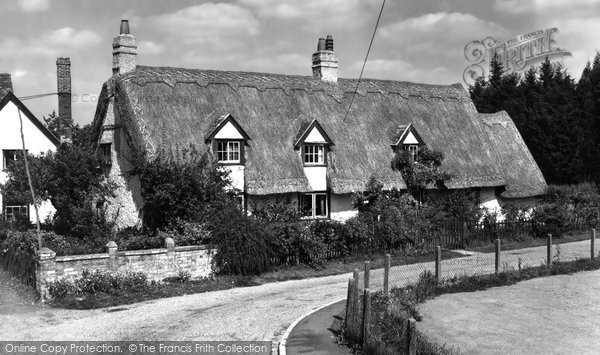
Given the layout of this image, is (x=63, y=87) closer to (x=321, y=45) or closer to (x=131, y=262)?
(x=321, y=45)

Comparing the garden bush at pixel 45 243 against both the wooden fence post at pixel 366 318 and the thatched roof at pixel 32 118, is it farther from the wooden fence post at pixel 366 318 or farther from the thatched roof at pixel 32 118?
the thatched roof at pixel 32 118

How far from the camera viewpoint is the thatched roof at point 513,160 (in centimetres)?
3405

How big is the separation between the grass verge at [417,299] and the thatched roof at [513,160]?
10478mm

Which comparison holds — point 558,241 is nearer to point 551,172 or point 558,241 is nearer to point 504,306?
point 504,306

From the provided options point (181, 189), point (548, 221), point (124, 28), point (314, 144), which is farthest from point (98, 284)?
point (548, 221)

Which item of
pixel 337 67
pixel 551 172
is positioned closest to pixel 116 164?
pixel 337 67

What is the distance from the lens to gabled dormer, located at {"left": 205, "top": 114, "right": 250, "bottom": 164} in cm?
2678

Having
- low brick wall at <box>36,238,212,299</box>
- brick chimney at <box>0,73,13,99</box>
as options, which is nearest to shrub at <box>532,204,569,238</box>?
low brick wall at <box>36,238,212,299</box>

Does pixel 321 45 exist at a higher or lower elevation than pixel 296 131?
higher

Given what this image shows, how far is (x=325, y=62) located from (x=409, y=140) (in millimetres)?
6475

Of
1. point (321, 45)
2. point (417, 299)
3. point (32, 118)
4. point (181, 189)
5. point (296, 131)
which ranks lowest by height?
point (417, 299)

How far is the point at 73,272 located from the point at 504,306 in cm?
1201

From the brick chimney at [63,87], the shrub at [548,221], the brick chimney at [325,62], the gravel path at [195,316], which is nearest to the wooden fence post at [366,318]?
the gravel path at [195,316]

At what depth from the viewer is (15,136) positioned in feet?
113
